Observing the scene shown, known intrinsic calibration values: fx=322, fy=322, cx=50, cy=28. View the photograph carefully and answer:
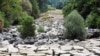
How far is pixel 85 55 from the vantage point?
8859 mm

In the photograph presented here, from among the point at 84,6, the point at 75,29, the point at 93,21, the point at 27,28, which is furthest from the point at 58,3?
the point at 75,29

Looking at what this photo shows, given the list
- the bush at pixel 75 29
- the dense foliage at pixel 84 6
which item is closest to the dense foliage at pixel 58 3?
the dense foliage at pixel 84 6

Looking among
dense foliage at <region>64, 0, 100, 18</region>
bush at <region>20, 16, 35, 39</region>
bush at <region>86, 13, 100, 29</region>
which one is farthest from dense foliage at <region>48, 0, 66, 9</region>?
bush at <region>20, 16, 35, 39</region>

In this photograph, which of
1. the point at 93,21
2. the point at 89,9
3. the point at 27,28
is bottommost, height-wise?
the point at 27,28

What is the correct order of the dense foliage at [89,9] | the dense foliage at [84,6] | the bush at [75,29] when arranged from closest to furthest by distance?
the bush at [75,29] → the dense foliage at [89,9] → the dense foliage at [84,6]

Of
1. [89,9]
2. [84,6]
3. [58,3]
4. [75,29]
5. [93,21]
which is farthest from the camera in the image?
[58,3]

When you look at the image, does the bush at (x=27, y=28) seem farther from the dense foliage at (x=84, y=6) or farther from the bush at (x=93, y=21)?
the dense foliage at (x=84, y=6)

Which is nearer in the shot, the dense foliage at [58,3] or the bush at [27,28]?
the bush at [27,28]

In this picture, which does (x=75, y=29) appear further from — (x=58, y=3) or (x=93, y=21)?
(x=58, y=3)

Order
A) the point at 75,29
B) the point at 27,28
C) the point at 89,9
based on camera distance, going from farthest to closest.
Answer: the point at 89,9 → the point at 27,28 → the point at 75,29

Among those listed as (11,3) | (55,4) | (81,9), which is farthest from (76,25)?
(55,4)

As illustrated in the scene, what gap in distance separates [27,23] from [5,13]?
742 centimetres

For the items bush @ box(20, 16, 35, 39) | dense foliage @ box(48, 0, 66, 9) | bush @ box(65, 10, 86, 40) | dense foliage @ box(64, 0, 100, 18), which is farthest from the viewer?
dense foliage @ box(48, 0, 66, 9)

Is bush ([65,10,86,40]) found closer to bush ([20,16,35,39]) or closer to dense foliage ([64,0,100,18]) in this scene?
bush ([20,16,35,39])
